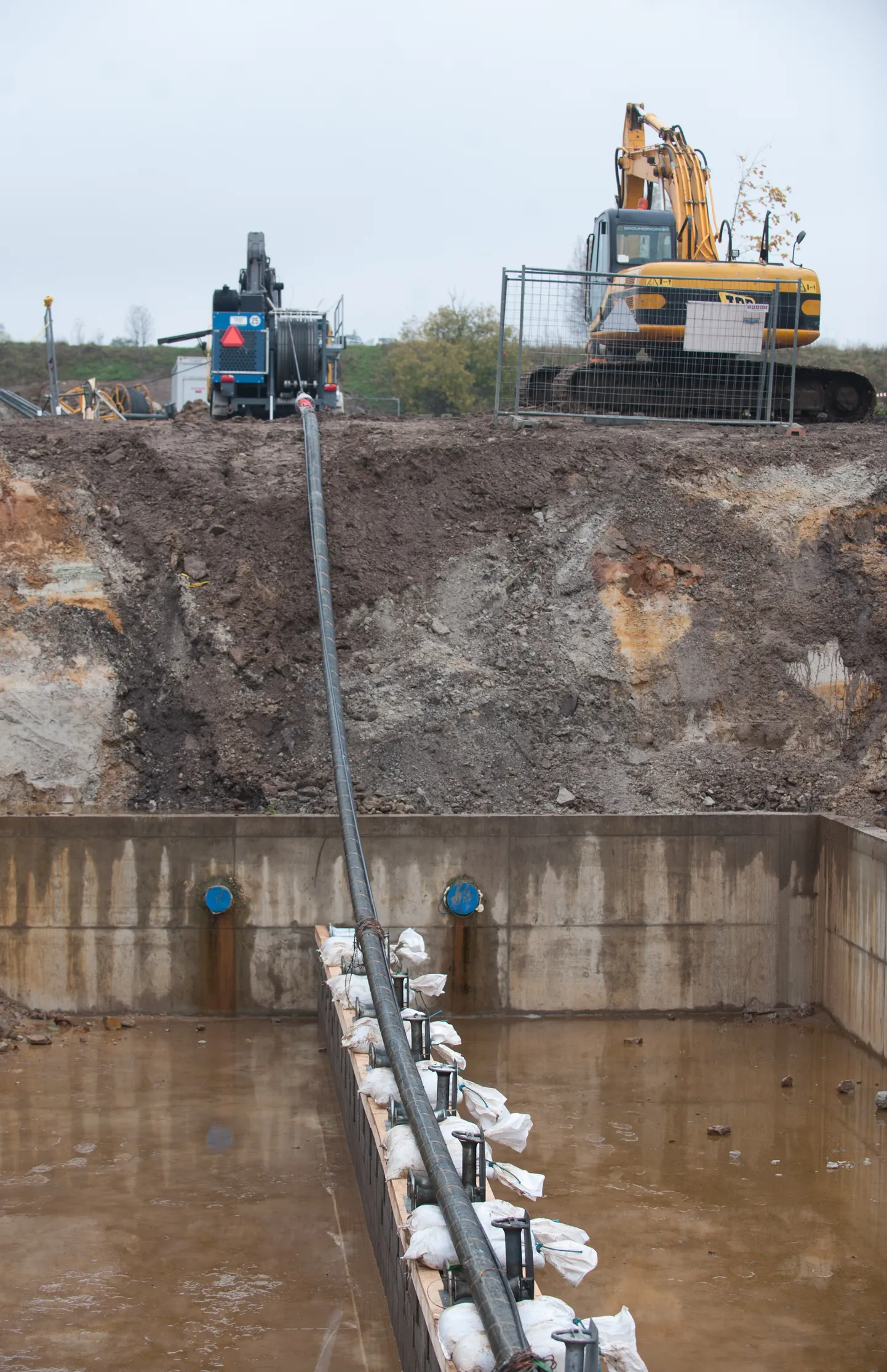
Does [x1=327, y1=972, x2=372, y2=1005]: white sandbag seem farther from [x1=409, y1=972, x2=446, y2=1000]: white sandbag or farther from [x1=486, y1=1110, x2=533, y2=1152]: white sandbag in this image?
[x1=486, y1=1110, x2=533, y2=1152]: white sandbag

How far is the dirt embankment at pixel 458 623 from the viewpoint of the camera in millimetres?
12555

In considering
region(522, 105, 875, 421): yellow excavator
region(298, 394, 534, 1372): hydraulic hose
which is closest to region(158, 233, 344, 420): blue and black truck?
region(522, 105, 875, 421): yellow excavator

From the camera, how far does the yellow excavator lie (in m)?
16.0

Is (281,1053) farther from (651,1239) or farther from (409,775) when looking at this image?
(651,1239)

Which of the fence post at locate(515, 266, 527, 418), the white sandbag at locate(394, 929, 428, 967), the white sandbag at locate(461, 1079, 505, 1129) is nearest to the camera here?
the white sandbag at locate(461, 1079, 505, 1129)

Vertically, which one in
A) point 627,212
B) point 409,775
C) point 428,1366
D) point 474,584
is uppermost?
point 627,212

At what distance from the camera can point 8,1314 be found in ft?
21.2

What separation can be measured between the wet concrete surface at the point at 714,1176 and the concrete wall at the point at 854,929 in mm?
262

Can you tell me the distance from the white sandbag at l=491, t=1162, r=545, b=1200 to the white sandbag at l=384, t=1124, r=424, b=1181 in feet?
1.11

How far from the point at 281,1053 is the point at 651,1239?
12.8 feet

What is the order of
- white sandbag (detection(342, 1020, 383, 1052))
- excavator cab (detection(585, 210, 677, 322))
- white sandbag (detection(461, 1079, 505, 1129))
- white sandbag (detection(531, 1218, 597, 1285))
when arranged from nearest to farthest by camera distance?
white sandbag (detection(531, 1218, 597, 1285)), white sandbag (detection(461, 1079, 505, 1129)), white sandbag (detection(342, 1020, 383, 1052)), excavator cab (detection(585, 210, 677, 322))

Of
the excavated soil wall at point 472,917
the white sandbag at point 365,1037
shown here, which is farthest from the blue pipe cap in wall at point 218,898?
the white sandbag at point 365,1037

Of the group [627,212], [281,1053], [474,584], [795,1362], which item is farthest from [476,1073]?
[627,212]

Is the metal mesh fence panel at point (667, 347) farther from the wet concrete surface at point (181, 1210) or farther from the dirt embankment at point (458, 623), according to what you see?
the wet concrete surface at point (181, 1210)
